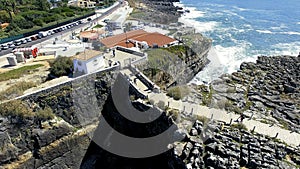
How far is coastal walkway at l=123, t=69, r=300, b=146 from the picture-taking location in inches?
663

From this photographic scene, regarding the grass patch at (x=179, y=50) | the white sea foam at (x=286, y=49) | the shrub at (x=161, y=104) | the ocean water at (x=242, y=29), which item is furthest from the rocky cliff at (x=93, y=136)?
Result: the white sea foam at (x=286, y=49)

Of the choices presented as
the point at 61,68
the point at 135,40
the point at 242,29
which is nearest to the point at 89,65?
the point at 61,68

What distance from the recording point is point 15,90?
19.8 metres

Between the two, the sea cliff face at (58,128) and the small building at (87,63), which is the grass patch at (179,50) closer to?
the small building at (87,63)

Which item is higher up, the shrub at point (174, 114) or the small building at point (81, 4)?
the small building at point (81, 4)

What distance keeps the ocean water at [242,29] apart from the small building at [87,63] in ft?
45.4

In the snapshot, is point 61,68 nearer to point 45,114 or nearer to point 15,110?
point 45,114

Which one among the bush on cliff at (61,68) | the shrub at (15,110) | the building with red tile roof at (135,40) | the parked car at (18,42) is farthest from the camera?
the parked car at (18,42)

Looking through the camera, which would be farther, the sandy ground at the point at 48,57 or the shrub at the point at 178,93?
the sandy ground at the point at 48,57

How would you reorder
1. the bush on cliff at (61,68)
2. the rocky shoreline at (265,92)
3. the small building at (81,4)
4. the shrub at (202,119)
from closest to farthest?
1. the shrub at (202,119)
2. the rocky shoreline at (265,92)
3. the bush on cliff at (61,68)
4. the small building at (81,4)

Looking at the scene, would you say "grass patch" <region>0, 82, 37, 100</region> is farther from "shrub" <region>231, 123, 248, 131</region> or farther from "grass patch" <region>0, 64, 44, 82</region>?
"shrub" <region>231, 123, 248, 131</region>

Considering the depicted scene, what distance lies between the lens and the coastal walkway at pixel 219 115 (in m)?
16.8

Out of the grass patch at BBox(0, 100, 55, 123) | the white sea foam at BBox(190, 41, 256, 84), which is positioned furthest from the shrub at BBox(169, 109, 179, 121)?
the white sea foam at BBox(190, 41, 256, 84)

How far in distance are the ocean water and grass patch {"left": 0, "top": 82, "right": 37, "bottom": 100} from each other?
18723 millimetres
